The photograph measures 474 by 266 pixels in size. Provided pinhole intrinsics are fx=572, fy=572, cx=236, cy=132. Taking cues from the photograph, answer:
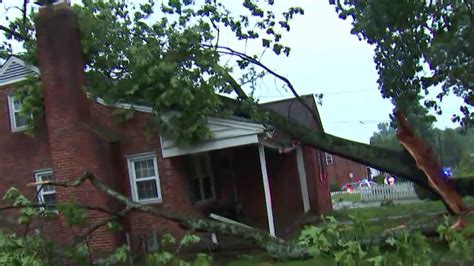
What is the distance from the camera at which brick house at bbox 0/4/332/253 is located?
488 inches

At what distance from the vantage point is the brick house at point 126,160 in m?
12.4

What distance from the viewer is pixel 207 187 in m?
17.0

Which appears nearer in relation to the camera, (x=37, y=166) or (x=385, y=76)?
(x=385, y=76)

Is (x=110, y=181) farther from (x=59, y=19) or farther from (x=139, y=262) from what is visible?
(x=59, y=19)

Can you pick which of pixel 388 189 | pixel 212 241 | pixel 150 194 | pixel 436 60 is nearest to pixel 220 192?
pixel 150 194

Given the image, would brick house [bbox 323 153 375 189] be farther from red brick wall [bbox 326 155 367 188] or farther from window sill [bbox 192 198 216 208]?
window sill [bbox 192 198 216 208]

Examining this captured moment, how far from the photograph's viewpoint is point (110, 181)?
12547 mm

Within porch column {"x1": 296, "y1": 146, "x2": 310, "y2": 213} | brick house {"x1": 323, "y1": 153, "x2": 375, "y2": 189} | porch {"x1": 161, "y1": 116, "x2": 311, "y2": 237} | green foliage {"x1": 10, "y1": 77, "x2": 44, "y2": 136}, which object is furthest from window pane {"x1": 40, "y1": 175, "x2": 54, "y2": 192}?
brick house {"x1": 323, "y1": 153, "x2": 375, "y2": 189}

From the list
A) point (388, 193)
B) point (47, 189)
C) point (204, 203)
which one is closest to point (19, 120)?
point (47, 189)

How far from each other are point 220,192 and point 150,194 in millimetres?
3174

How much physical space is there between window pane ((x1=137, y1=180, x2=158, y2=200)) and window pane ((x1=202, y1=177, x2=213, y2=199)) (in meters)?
1.99

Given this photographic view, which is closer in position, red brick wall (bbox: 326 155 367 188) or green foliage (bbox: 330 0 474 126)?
green foliage (bbox: 330 0 474 126)

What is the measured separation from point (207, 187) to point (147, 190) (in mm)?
2362

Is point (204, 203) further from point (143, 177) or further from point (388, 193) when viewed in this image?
point (388, 193)
